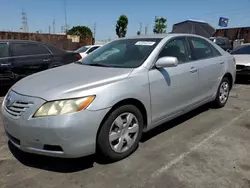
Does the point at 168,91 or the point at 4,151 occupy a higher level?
the point at 168,91

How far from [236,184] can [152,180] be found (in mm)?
842

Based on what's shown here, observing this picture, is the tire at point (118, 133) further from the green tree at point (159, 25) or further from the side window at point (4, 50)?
the green tree at point (159, 25)

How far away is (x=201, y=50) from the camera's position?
4.43m

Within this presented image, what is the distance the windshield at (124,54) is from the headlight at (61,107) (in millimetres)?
996

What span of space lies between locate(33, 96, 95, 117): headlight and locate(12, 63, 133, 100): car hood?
0.06 metres

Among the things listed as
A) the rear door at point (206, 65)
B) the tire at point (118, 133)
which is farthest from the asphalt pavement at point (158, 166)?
the rear door at point (206, 65)

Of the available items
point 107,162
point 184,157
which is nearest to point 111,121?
point 107,162

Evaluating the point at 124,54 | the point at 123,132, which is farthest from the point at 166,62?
the point at 123,132

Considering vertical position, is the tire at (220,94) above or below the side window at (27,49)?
below

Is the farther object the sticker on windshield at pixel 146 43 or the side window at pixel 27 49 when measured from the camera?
the side window at pixel 27 49

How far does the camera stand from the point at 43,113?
2523 millimetres

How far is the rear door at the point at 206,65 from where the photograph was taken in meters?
4.19

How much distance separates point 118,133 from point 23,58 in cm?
476

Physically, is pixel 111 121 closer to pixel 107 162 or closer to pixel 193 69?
pixel 107 162
